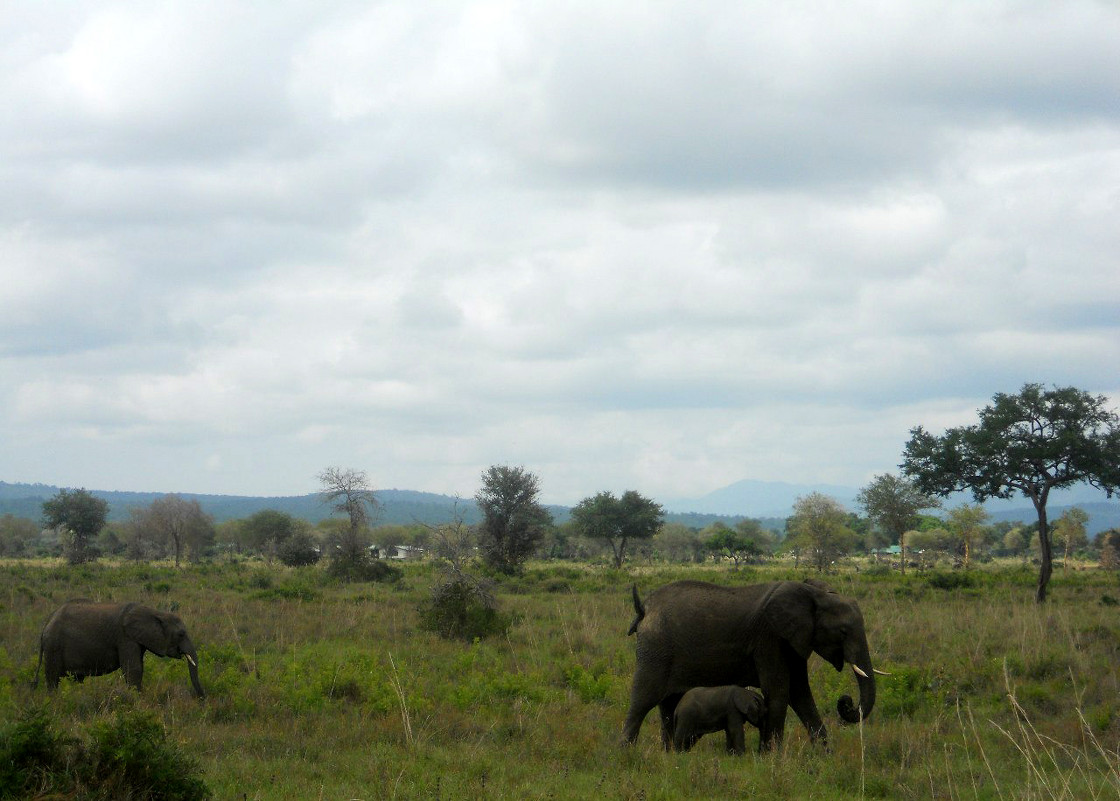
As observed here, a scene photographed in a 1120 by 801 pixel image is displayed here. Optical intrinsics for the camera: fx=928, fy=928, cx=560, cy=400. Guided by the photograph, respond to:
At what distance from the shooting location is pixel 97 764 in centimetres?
726

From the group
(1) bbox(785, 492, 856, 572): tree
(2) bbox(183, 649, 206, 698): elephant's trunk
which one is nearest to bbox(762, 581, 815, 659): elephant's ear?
(2) bbox(183, 649, 206, 698): elephant's trunk

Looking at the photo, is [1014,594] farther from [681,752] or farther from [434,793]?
[434,793]

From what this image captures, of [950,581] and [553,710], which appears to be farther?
[950,581]

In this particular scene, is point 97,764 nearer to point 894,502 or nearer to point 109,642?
point 109,642

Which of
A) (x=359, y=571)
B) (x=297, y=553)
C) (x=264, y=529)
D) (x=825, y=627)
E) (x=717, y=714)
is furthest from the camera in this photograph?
(x=264, y=529)

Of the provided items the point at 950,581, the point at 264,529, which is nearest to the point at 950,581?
the point at 950,581

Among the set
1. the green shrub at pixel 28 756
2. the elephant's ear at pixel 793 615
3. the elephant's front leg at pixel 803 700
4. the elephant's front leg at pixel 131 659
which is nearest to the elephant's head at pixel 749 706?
the elephant's front leg at pixel 803 700

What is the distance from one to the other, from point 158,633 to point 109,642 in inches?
33.5

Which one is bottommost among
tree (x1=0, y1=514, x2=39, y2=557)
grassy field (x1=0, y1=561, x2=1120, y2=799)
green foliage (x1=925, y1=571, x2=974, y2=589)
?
tree (x1=0, y1=514, x2=39, y2=557)

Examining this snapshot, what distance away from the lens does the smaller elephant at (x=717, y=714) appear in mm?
11461

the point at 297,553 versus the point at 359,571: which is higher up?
the point at 359,571

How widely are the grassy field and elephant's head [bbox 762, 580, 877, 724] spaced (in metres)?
0.90

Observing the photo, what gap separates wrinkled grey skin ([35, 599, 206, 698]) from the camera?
46.2 feet

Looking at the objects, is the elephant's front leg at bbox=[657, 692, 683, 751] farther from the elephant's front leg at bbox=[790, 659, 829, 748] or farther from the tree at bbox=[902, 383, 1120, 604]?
the tree at bbox=[902, 383, 1120, 604]
